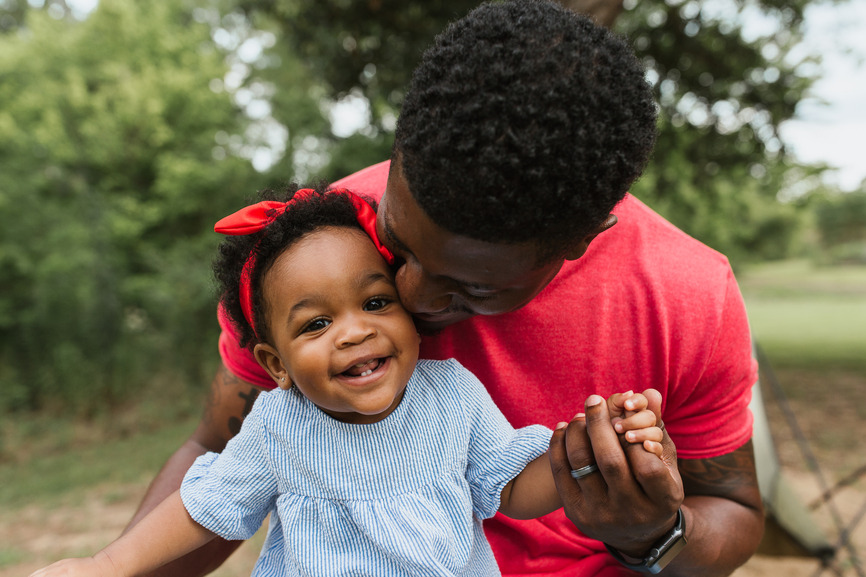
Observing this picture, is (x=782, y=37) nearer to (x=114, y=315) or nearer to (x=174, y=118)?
(x=114, y=315)

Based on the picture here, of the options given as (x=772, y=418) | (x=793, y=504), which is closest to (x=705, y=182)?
(x=772, y=418)

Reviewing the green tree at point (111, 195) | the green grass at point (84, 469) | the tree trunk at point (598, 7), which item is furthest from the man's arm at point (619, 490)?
the green tree at point (111, 195)

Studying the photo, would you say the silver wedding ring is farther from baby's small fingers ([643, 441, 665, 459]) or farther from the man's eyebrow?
the man's eyebrow

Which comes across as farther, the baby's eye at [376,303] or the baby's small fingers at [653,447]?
the baby's eye at [376,303]

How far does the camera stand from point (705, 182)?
852cm

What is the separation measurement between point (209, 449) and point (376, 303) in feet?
3.00

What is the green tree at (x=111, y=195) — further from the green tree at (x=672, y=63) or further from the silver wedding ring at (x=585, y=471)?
the silver wedding ring at (x=585, y=471)

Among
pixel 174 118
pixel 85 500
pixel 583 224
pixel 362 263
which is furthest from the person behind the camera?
pixel 174 118

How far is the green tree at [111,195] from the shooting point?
A: 9.57 metres

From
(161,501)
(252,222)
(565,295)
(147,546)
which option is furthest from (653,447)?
(161,501)

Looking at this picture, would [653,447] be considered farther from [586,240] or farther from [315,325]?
[315,325]

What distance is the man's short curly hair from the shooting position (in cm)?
97

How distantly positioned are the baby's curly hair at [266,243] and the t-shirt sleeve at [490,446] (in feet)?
1.75

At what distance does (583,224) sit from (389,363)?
1.87ft
